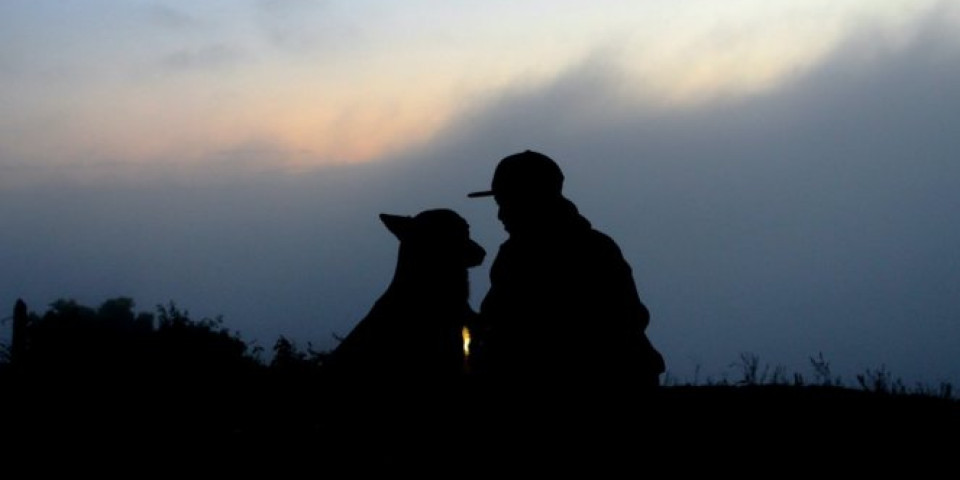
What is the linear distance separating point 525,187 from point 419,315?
3.20 meters

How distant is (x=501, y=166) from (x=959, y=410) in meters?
6.53

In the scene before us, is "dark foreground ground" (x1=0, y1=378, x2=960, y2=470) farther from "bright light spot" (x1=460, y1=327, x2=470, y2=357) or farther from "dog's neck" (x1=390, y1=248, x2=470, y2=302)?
"dog's neck" (x1=390, y1=248, x2=470, y2=302)

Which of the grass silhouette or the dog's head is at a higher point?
the dog's head

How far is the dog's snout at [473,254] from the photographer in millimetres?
9000

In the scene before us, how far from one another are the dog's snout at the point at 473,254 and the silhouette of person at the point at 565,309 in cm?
340

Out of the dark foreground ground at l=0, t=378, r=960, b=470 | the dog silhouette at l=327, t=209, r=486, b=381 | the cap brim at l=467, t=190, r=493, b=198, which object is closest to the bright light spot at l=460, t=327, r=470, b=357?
the dog silhouette at l=327, t=209, r=486, b=381

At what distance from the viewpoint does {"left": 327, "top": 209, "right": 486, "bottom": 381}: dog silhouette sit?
858 cm

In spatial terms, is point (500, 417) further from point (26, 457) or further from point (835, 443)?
point (26, 457)

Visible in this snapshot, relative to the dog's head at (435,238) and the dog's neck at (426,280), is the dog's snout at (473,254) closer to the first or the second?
the dog's head at (435,238)

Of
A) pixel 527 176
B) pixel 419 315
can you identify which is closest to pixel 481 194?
pixel 527 176

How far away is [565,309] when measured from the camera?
17.9ft

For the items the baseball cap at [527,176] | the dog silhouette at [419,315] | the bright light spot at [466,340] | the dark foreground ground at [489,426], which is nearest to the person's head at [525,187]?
the baseball cap at [527,176]

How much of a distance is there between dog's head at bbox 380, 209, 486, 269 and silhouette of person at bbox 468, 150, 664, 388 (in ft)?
10.7

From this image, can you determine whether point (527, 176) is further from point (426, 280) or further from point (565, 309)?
point (426, 280)
